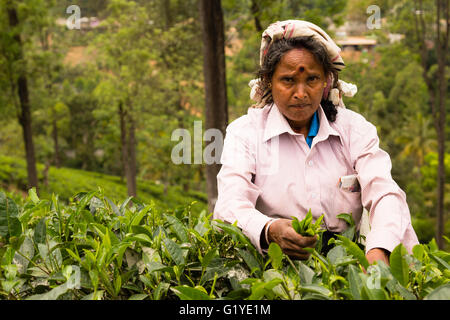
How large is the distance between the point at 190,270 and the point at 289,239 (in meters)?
0.32

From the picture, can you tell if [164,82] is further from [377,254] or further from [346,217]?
[377,254]

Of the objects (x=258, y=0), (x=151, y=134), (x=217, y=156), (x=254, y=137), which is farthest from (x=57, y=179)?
(x=254, y=137)

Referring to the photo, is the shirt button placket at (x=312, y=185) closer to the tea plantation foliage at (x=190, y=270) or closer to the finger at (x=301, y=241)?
the tea plantation foliage at (x=190, y=270)

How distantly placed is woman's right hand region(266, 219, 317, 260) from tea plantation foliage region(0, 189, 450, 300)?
33 mm

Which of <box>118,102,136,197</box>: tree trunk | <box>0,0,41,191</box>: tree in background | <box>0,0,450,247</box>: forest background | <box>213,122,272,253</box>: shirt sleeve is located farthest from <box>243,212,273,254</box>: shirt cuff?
<box>118,102,136,197</box>: tree trunk

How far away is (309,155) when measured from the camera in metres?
2.03

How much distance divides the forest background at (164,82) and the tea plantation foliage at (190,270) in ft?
5.38

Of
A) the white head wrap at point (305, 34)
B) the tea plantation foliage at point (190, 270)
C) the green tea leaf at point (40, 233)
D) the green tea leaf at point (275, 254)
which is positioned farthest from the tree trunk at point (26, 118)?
the green tea leaf at point (275, 254)

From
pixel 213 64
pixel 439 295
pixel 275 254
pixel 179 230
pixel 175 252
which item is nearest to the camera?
pixel 439 295

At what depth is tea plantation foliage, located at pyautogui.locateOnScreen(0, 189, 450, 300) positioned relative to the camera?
1199mm

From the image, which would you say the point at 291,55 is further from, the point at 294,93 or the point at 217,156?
the point at 217,156

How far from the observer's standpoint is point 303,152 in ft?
6.77

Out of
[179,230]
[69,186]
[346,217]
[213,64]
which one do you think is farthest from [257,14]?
[69,186]
